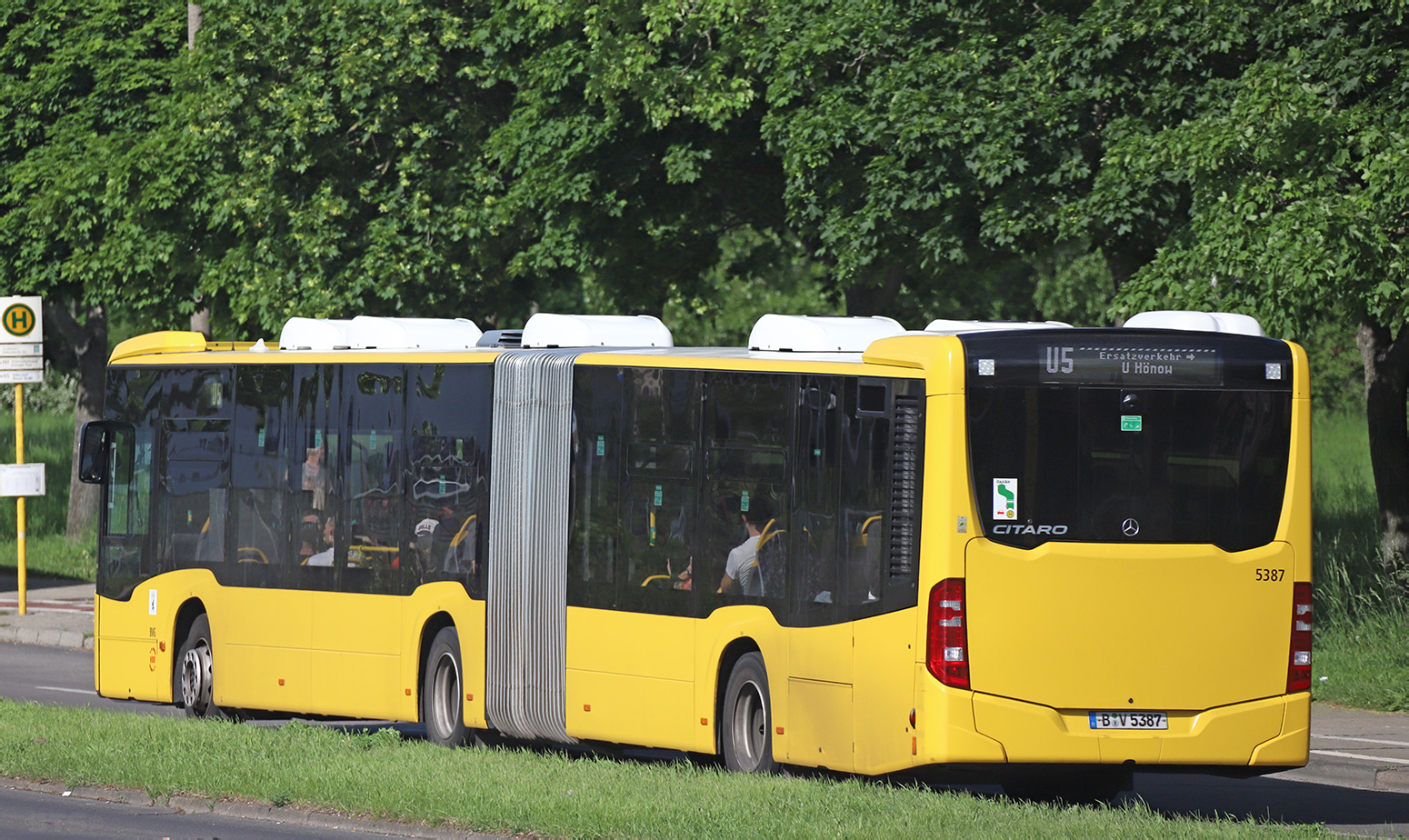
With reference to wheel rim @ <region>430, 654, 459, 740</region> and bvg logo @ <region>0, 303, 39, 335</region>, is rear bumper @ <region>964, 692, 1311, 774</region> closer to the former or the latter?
wheel rim @ <region>430, 654, 459, 740</region>

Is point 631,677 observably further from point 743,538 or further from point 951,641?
point 951,641

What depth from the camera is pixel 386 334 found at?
16641mm

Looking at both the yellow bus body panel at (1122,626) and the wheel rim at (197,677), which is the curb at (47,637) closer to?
the wheel rim at (197,677)

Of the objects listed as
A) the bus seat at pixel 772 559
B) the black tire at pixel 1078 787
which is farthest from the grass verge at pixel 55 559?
the black tire at pixel 1078 787

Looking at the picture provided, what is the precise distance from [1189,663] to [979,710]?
1.22 m

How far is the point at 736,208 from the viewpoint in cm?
2652

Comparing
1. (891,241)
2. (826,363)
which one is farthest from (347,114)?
(826,363)

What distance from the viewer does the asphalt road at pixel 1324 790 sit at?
1190cm

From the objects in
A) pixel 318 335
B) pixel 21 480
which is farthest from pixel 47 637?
pixel 318 335

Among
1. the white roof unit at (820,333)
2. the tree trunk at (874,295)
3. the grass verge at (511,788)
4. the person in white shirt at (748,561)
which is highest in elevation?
the tree trunk at (874,295)

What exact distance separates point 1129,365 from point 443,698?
6.40m

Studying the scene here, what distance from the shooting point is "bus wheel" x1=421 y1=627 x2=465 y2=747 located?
1538 centimetres

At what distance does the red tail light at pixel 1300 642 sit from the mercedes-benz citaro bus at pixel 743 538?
24 millimetres

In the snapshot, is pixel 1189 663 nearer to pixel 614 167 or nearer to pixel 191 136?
pixel 614 167
